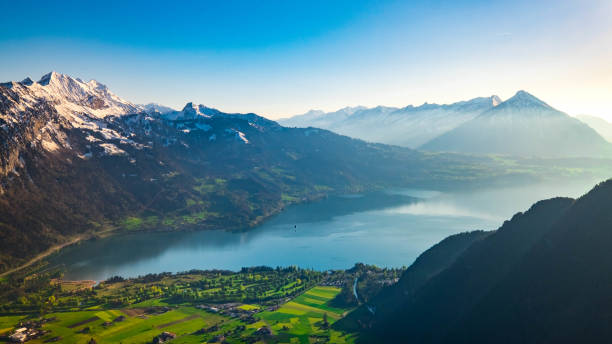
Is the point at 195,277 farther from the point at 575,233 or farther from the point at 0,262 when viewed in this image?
the point at 575,233

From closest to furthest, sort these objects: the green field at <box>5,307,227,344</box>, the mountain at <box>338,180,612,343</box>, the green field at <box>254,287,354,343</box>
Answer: the mountain at <box>338,180,612,343</box>, the green field at <box>254,287,354,343</box>, the green field at <box>5,307,227,344</box>

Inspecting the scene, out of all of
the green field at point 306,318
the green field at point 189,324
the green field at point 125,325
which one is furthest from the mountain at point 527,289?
the green field at point 125,325

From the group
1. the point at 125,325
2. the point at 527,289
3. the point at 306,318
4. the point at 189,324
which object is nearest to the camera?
the point at 527,289

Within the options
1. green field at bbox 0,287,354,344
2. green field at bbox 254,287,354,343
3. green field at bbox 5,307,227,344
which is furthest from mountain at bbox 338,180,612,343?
green field at bbox 5,307,227,344

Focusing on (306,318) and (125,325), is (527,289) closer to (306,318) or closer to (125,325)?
(306,318)

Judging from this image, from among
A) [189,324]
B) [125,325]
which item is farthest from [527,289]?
[125,325]

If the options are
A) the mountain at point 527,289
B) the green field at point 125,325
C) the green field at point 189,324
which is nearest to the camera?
the mountain at point 527,289

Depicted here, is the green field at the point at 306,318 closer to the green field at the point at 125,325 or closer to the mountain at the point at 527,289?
the mountain at the point at 527,289

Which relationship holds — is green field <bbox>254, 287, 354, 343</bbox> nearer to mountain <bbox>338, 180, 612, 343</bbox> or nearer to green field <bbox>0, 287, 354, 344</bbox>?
green field <bbox>0, 287, 354, 344</bbox>
